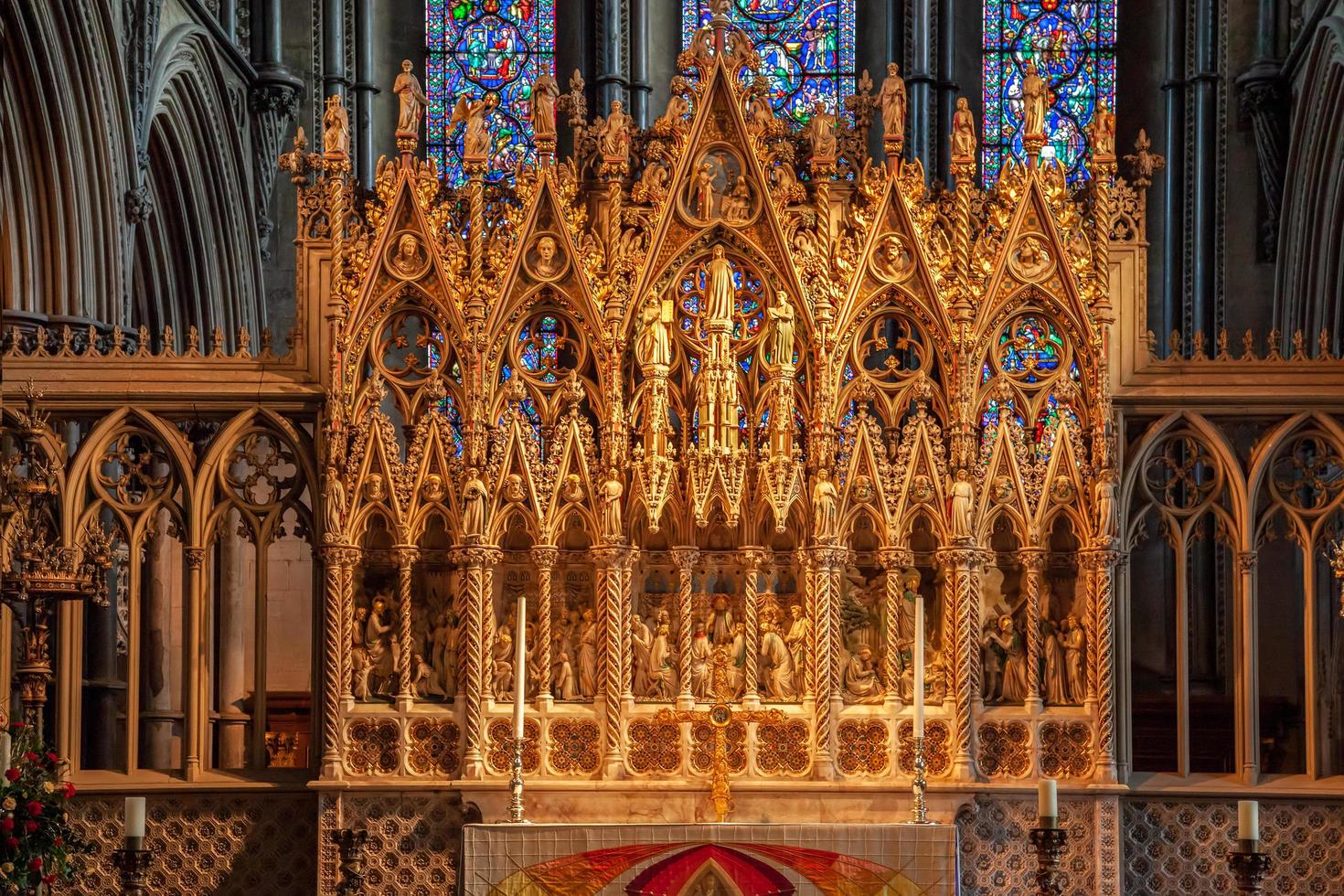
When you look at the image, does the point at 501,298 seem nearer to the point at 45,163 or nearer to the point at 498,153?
the point at 45,163

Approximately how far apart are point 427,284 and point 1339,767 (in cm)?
761

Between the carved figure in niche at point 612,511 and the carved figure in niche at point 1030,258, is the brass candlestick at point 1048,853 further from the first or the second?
the carved figure in niche at point 1030,258

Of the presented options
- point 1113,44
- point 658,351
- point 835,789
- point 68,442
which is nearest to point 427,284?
point 658,351

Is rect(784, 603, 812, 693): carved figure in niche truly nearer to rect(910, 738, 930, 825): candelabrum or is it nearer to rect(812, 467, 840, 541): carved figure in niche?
rect(812, 467, 840, 541): carved figure in niche

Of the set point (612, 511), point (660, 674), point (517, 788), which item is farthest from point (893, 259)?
point (517, 788)

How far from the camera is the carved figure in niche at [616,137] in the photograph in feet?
46.3

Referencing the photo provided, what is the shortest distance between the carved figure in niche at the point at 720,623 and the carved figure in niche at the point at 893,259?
2110mm

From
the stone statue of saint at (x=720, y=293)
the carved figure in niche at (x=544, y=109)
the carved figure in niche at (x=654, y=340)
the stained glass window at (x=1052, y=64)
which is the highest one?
the stained glass window at (x=1052, y=64)

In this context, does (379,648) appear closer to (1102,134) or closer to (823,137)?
(823,137)

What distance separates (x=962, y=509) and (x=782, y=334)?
1.43 m

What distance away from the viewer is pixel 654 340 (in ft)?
45.4

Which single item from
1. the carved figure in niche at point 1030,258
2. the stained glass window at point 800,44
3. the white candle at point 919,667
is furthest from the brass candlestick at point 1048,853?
the stained glass window at point 800,44

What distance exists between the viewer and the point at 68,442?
14.5 meters

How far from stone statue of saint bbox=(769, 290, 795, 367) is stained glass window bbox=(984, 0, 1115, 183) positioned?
32.7 ft
